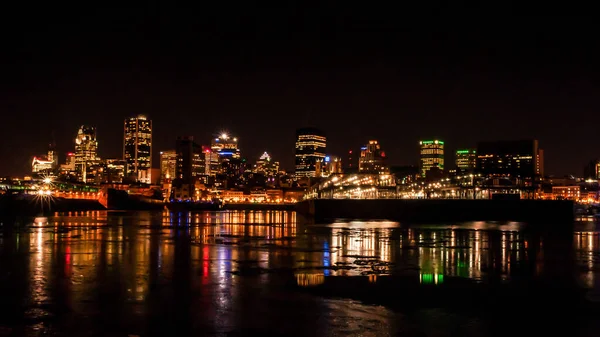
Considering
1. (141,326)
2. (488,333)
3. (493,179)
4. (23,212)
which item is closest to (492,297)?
(488,333)

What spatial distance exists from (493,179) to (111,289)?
15468cm

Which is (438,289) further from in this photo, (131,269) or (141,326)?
(131,269)

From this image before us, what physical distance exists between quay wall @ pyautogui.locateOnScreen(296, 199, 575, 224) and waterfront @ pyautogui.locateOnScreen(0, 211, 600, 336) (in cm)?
7137

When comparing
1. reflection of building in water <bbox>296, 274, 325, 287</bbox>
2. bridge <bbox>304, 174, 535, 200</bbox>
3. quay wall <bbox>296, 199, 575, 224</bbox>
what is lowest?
reflection of building in water <bbox>296, 274, 325, 287</bbox>

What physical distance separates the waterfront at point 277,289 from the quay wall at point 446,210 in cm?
7137

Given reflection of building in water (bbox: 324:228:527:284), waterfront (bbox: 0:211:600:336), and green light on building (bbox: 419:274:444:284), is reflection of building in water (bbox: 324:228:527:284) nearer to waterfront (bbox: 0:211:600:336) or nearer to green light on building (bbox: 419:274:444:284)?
green light on building (bbox: 419:274:444:284)

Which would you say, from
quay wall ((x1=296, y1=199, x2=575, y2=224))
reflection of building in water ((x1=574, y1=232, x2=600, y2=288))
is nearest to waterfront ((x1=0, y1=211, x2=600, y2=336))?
reflection of building in water ((x1=574, y1=232, x2=600, y2=288))

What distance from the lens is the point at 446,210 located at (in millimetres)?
110688

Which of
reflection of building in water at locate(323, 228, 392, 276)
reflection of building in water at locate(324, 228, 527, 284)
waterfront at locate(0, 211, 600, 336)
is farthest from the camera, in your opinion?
reflection of building in water at locate(323, 228, 392, 276)

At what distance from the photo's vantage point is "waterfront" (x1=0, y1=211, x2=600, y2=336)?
15.9 meters

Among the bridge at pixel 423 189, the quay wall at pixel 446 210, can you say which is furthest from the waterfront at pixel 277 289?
the bridge at pixel 423 189

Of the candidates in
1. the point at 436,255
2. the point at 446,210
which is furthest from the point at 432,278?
the point at 446,210

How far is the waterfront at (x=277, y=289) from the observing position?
15.9 meters

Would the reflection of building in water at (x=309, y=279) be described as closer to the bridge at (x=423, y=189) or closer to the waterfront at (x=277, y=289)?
the waterfront at (x=277, y=289)
